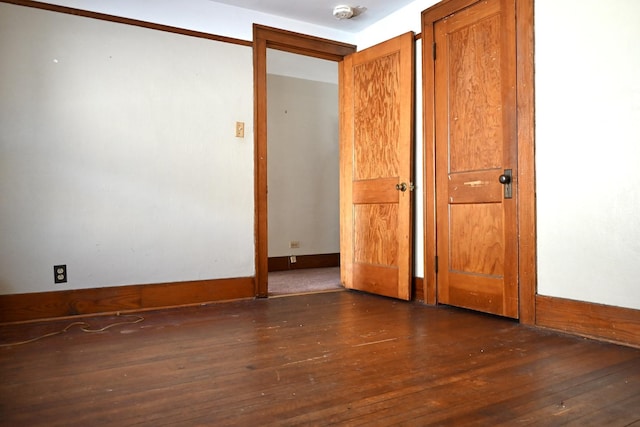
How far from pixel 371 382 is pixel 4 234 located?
96.7 inches

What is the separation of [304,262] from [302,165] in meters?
1.23

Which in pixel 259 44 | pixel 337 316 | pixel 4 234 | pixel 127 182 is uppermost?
pixel 259 44

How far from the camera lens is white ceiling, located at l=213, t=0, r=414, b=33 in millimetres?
3395

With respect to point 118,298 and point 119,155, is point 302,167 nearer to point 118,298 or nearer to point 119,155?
point 119,155

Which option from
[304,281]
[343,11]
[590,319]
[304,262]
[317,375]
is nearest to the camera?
[317,375]

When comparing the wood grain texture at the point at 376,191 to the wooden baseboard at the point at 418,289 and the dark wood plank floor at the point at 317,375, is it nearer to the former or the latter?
the wooden baseboard at the point at 418,289

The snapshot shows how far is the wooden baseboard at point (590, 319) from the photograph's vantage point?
6.86 feet

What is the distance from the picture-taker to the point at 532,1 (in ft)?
8.25

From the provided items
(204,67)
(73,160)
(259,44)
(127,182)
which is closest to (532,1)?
(259,44)

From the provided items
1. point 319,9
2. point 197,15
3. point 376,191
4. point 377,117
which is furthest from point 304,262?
point 197,15

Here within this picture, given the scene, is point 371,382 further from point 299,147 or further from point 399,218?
point 299,147

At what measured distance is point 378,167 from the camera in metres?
3.58

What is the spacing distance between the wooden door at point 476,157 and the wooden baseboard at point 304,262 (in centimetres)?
251

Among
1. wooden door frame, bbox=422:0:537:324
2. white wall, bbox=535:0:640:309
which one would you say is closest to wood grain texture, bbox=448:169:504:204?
wooden door frame, bbox=422:0:537:324
